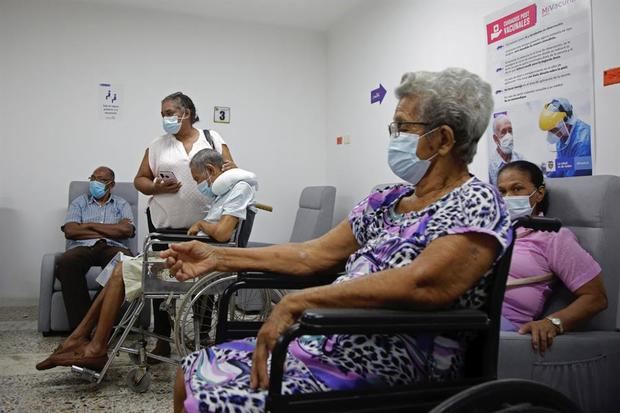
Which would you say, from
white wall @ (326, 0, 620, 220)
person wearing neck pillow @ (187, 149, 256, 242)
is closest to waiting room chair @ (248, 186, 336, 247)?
white wall @ (326, 0, 620, 220)

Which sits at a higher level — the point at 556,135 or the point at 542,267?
the point at 556,135

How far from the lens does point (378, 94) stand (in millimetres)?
3918

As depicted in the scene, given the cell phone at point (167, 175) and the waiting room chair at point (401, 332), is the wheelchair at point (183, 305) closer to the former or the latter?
the cell phone at point (167, 175)

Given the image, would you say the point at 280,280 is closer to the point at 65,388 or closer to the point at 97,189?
the point at 65,388

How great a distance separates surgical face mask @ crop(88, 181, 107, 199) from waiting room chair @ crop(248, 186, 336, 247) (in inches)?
44.4

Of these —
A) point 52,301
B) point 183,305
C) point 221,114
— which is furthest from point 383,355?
point 221,114

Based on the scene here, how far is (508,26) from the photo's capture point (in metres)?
2.63

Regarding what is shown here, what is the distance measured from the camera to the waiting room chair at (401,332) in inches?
34.9

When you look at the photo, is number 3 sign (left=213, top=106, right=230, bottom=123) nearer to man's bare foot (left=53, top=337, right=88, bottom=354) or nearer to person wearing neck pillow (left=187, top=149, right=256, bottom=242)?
person wearing neck pillow (left=187, top=149, right=256, bottom=242)

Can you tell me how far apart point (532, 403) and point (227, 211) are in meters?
1.66

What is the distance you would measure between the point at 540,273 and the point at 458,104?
825mm

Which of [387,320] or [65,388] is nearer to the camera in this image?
[387,320]

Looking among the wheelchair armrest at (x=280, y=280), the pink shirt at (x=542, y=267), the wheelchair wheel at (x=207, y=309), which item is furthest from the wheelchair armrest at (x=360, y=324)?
the wheelchair wheel at (x=207, y=309)

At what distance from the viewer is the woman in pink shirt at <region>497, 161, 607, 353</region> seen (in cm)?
153
